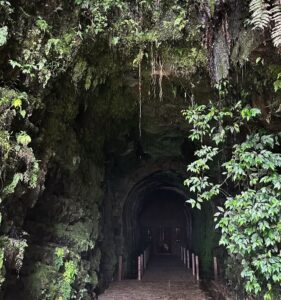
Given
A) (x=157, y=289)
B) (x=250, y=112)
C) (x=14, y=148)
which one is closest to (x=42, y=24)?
(x=14, y=148)

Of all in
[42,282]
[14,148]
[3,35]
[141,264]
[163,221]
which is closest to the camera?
[3,35]

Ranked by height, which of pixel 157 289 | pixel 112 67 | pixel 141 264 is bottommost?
pixel 157 289

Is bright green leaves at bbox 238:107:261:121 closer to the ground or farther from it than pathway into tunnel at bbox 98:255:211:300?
farther from it

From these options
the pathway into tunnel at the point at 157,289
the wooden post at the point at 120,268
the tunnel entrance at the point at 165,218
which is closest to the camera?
the pathway into tunnel at the point at 157,289

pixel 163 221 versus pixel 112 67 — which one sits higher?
pixel 112 67

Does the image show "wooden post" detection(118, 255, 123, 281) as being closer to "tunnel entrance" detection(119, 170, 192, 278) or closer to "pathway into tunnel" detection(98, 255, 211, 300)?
"pathway into tunnel" detection(98, 255, 211, 300)

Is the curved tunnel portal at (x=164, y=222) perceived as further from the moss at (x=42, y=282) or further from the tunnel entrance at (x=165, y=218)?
the moss at (x=42, y=282)

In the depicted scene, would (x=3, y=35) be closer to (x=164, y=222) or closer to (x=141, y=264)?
(x=141, y=264)

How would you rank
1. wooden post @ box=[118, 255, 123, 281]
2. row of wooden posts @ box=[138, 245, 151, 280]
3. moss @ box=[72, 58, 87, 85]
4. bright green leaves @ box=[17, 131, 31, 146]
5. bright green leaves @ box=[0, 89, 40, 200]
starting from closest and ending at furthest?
bright green leaves @ box=[0, 89, 40, 200]
bright green leaves @ box=[17, 131, 31, 146]
moss @ box=[72, 58, 87, 85]
wooden post @ box=[118, 255, 123, 281]
row of wooden posts @ box=[138, 245, 151, 280]

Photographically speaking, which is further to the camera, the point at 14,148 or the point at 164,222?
the point at 164,222

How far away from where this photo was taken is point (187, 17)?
5.16 meters

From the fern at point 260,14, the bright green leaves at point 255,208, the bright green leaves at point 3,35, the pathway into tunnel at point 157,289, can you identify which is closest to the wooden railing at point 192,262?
the pathway into tunnel at point 157,289

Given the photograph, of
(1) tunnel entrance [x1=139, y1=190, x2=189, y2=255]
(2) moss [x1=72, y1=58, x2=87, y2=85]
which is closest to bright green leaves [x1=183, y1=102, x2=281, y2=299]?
(2) moss [x1=72, y1=58, x2=87, y2=85]

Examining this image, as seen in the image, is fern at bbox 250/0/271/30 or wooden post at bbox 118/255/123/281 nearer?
fern at bbox 250/0/271/30
